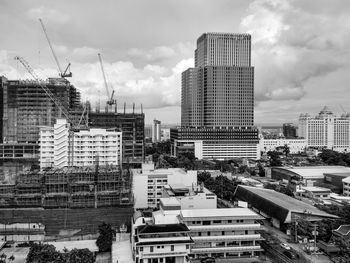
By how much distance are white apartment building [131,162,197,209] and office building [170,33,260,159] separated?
3278cm

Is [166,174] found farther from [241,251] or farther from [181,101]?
[181,101]

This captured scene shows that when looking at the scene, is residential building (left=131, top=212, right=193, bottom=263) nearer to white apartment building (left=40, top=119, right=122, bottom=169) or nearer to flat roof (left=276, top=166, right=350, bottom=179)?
white apartment building (left=40, top=119, right=122, bottom=169)

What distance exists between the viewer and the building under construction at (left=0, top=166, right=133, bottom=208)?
92.6 feet

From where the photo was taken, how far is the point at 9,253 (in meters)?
23.6

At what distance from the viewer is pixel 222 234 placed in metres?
21.9

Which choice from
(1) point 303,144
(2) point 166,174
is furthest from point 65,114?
(1) point 303,144

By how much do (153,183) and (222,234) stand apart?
1310 cm

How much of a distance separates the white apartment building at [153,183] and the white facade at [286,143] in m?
59.5

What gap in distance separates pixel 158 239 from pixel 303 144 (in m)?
79.1

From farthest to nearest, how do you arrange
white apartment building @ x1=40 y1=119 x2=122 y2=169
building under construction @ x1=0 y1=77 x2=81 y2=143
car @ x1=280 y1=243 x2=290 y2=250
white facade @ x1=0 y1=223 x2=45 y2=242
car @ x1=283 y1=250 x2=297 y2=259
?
building under construction @ x1=0 y1=77 x2=81 y2=143 → white apartment building @ x1=40 y1=119 x2=122 y2=169 → white facade @ x1=0 y1=223 x2=45 y2=242 → car @ x1=280 y1=243 x2=290 y2=250 → car @ x1=283 y1=250 x2=297 y2=259

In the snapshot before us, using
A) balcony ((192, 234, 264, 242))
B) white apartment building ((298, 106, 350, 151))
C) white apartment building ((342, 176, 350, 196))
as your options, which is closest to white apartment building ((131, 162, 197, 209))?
balcony ((192, 234, 264, 242))

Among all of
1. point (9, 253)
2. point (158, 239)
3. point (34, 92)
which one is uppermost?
point (34, 92)

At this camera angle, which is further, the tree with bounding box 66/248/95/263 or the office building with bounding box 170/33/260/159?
the office building with bounding box 170/33/260/159

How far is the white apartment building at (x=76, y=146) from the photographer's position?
40156 mm
